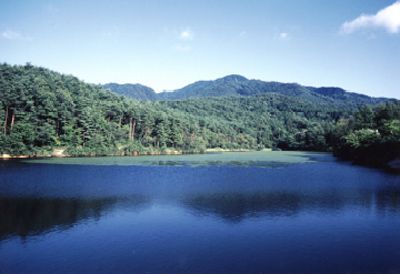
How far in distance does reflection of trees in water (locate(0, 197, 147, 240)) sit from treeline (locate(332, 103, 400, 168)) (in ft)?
185

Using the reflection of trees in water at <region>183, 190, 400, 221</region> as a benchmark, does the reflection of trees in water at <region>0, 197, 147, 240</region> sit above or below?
below

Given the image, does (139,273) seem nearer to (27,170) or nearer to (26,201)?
(26,201)

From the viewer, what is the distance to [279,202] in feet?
109

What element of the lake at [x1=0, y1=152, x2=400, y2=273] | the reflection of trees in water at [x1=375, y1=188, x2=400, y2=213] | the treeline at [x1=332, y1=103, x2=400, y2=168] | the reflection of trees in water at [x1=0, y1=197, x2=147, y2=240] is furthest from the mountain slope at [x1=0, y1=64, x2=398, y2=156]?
the reflection of trees in water at [x1=375, y1=188, x2=400, y2=213]

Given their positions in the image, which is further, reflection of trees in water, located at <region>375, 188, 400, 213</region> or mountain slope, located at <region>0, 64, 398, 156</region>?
mountain slope, located at <region>0, 64, 398, 156</region>

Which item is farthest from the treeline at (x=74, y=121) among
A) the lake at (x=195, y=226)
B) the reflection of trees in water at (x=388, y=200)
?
the reflection of trees in water at (x=388, y=200)

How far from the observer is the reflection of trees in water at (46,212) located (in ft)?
77.4

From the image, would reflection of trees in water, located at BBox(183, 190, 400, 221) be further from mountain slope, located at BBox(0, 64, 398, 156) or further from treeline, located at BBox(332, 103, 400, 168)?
mountain slope, located at BBox(0, 64, 398, 156)

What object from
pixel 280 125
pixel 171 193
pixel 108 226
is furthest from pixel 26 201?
pixel 280 125

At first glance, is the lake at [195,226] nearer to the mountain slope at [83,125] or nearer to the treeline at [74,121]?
the treeline at [74,121]

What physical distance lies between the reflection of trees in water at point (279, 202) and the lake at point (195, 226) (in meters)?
0.09

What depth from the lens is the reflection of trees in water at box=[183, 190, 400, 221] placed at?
1158 inches

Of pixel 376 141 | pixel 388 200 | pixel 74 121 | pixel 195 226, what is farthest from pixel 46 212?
pixel 376 141

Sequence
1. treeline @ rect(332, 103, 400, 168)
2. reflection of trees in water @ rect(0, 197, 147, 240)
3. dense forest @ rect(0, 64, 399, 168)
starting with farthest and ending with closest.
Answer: dense forest @ rect(0, 64, 399, 168)
treeline @ rect(332, 103, 400, 168)
reflection of trees in water @ rect(0, 197, 147, 240)
